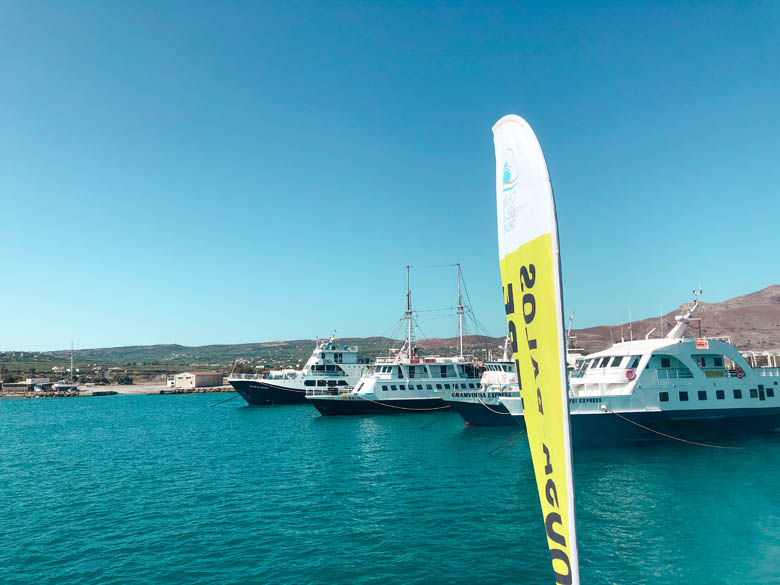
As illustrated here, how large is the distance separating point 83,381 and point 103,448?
136m

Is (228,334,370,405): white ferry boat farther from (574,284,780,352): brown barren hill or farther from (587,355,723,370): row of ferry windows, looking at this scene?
(574,284,780,352): brown barren hill

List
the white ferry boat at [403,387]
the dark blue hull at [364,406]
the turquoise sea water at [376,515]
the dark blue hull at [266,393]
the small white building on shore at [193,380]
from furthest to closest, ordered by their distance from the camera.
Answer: the small white building on shore at [193,380] → the dark blue hull at [266,393] → the white ferry boat at [403,387] → the dark blue hull at [364,406] → the turquoise sea water at [376,515]

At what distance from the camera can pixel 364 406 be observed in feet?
186

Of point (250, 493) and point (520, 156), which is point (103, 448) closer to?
point (250, 493)

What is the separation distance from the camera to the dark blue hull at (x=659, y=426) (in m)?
31.1

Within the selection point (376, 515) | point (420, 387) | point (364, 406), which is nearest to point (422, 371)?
point (420, 387)

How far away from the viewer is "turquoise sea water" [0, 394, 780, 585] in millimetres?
14961

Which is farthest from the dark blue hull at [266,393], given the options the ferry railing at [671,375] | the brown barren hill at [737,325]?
the brown barren hill at [737,325]

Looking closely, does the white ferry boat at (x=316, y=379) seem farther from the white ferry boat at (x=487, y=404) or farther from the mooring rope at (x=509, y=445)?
the mooring rope at (x=509, y=445)

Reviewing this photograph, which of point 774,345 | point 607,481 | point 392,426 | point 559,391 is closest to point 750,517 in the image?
point 607,481

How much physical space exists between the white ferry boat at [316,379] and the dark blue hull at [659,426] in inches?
1639

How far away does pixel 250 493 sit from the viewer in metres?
24.6

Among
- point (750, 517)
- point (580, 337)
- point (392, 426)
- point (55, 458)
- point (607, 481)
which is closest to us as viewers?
point (750, 517)

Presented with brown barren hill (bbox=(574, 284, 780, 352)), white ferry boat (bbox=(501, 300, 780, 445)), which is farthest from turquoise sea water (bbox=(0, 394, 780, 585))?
brown barren hill (bbox=(574, 284, 780, 352))
